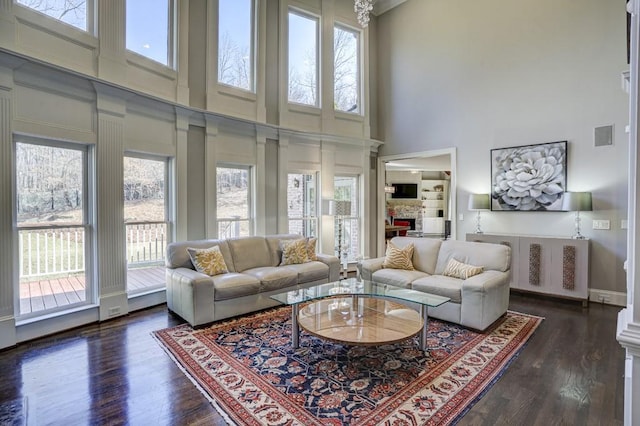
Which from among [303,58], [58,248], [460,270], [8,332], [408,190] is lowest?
[8,332]

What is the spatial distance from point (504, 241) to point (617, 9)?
3.55 meters

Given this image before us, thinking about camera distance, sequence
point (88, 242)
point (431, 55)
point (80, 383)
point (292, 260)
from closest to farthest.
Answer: point (80, 383) < point (88, 242) < point (292, 260) < point (431, 55)

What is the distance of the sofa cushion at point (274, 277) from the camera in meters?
4.25

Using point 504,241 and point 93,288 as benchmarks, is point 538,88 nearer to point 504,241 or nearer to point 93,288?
point 504,241

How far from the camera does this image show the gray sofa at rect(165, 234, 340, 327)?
374 cm

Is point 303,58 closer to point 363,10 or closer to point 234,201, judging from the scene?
point 363,10

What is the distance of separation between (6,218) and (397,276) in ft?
14.2

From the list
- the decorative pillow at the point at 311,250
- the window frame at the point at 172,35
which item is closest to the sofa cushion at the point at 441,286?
the decorative pillow at the point at 311,250

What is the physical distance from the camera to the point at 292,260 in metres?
5.01

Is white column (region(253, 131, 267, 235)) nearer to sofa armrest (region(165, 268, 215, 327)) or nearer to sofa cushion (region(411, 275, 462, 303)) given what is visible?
sofa armrest (region(165, 268, 215, 327))

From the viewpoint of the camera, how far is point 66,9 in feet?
12.0

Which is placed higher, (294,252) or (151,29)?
(151,29)

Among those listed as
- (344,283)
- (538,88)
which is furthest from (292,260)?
(538,88)

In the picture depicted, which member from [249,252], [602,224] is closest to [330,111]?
[249,252]
